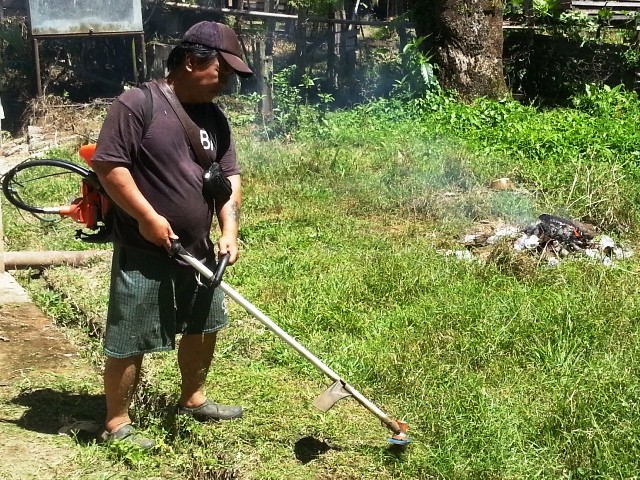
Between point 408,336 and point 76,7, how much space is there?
9.31 m

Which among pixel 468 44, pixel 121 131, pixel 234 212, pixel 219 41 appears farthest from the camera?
pixel 468 44

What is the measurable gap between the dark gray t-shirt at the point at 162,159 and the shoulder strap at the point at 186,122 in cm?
2

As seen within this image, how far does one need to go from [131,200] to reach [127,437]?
3.78ft

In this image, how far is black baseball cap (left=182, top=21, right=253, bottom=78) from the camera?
11.6ft

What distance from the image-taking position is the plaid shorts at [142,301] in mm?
3705

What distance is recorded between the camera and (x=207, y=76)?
359 centimetres

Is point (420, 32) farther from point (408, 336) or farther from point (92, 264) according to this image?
point (408, 336)

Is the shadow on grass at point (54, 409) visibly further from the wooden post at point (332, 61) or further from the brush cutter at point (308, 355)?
the wooden post at point (332, 61)

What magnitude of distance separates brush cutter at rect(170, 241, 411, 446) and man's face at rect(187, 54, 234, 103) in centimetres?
65

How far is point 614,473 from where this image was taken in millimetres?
3523

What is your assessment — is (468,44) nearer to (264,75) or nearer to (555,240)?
(264,75)

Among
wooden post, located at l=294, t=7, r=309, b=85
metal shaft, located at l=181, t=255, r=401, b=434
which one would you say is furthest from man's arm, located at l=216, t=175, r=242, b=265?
wooden post, located at l=294, t=7, r=309, b=85

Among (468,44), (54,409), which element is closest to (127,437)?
(54,409)

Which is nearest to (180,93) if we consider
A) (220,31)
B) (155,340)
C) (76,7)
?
(220,31)
